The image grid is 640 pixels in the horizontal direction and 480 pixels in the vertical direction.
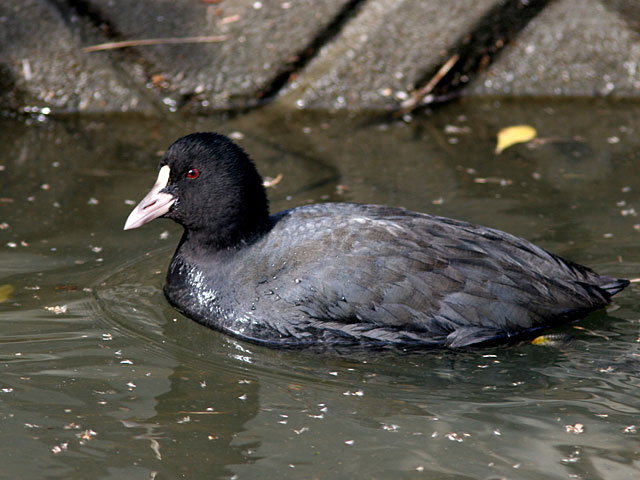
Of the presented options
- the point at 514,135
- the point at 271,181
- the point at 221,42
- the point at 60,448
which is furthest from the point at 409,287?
the point at 221,42

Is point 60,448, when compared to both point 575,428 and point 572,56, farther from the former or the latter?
point 572,56

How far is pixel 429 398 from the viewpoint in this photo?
4.19 m

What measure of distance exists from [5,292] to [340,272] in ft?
6.16

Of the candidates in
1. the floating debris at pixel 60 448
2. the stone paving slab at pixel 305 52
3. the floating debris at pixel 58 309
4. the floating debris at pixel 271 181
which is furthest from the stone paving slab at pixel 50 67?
the floating debris at pixel 60 448

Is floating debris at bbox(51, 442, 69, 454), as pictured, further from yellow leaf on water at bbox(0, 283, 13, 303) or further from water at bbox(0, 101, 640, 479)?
yellow leaf on water at bbox(0, 283, 13, 303)

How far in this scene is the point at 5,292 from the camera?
5.07 metres

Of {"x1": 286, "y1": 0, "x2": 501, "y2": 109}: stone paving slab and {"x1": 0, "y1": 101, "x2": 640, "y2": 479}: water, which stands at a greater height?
{"x1": 286, "y1": 0, "x2": 501, "y2": 109}: stone paving slab

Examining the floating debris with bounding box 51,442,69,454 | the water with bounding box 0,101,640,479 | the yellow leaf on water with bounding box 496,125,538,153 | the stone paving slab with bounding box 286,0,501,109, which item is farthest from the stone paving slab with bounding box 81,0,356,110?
the floating debris with bounding box 51,442,69,454

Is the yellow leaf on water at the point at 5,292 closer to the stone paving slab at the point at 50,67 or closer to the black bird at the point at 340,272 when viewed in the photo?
the black bird at the point at 340,272

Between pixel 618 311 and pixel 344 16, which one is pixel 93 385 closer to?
pixel 618 311

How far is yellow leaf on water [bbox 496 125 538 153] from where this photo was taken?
7352 millimetres

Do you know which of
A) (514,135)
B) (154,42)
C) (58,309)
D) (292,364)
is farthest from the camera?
(154,42)

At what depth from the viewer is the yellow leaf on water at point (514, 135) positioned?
7352 millimetres

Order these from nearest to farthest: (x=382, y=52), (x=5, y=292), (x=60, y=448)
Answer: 1. (x=60, y=448)
2. (x=5, y=292)
3. (x=382, y=52)
